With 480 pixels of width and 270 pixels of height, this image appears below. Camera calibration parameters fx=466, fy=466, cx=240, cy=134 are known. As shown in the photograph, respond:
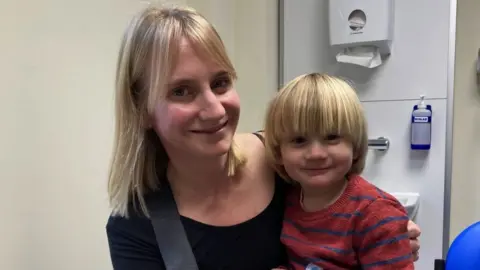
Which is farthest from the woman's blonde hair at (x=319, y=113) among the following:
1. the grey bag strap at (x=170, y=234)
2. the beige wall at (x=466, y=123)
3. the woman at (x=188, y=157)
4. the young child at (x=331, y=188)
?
the beige wall at (x=466, y=123)

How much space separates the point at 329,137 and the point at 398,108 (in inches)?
50.4

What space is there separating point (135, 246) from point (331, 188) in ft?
1.49

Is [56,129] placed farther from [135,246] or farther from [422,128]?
[422,128]

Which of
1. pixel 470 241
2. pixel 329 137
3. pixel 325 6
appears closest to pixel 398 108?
pixel 325 6

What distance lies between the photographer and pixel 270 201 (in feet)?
3.64

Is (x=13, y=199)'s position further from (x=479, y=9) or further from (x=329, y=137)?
(x=479, y=9)

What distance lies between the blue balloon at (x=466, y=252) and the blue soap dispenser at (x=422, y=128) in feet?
3.23

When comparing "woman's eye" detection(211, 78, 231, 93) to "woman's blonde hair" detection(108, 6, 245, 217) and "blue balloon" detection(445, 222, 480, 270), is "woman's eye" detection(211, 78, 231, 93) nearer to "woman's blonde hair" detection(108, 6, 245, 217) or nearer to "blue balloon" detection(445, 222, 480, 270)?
"woman's blonde hair" detection(108, 6, 245, 217)

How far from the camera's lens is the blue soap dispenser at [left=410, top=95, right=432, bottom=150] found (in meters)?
1.99

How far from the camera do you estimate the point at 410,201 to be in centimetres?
200

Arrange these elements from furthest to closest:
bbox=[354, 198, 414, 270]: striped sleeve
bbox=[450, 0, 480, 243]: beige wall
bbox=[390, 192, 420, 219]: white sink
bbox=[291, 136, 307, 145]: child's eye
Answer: bbox=[450, 0, 480, 243]: beige wall < bbox=[390, 192, 420, 219]: white sink < bbox=[291, 136, 307, 145]: child's eye < bbox=[354, 198, 414, 270]: striped sleeve

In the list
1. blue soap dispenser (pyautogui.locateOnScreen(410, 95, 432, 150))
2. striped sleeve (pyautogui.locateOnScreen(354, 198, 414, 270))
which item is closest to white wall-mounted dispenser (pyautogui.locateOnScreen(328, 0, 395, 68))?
blue soap dispenser (pyautogui.locateOnScreen(410, 95, 432, 150))

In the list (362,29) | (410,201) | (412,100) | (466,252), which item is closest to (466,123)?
(412,100)

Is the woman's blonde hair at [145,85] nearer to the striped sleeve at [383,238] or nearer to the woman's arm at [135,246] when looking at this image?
the woman's arm at [135,246]
